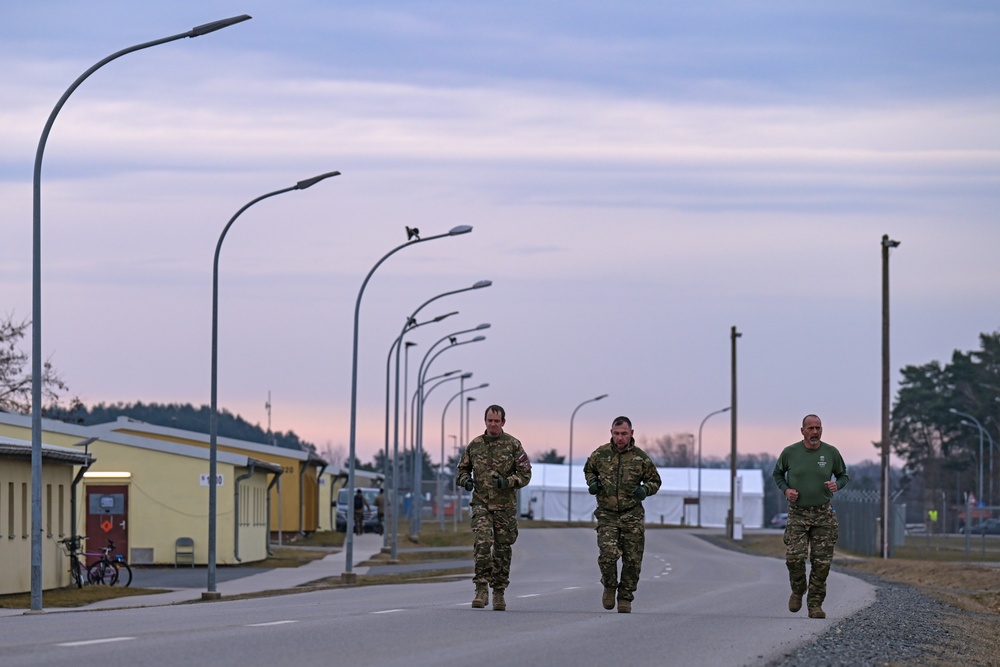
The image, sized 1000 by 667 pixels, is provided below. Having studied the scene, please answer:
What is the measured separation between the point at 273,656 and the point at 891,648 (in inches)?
264

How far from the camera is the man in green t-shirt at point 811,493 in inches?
668

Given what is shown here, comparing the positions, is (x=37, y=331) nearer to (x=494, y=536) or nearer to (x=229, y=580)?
(x=494, y=536)

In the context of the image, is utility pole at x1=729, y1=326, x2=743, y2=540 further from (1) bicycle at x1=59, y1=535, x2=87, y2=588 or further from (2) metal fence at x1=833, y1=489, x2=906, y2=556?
(1) bicycle at x1=59, y1=535, x2=87, y2=588

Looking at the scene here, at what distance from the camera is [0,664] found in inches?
401

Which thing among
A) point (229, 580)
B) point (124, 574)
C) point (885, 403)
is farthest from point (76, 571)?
point (885, 403)

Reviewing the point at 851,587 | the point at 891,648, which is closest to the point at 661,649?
the point at 891,648

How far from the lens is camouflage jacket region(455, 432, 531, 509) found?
16625mm

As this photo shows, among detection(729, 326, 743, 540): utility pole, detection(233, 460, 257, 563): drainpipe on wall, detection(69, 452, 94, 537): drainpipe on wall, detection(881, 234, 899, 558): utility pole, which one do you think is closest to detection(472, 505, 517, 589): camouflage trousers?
detection(69, 452, 94, 537): drainpipe on wall

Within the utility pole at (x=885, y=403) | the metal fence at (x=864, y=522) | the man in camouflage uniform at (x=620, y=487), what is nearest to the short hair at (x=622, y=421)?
the man in camouflage uniform at (x=620, y=487)

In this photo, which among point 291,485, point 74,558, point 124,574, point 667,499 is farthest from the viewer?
point 667,499

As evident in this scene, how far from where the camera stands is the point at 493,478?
1661 centimetres

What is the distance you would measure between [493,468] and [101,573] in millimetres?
18709

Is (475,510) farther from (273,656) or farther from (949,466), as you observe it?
(949,466)

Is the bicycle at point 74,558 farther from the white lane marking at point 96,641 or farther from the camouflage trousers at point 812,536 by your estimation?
the white lane marking at point 96,641
